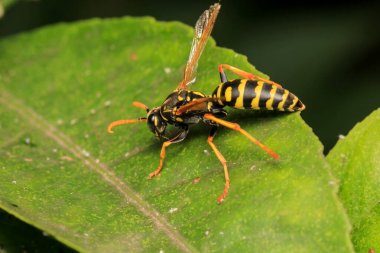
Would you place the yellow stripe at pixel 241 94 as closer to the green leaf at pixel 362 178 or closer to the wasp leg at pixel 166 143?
the wasp leg at pixel 166 143

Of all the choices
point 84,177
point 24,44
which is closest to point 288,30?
point 24,44

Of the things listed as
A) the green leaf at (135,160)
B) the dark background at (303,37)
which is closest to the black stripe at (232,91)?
the green leaf at (135,160)

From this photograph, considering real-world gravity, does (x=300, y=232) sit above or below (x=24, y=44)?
above

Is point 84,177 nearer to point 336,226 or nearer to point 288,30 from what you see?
point 336,226

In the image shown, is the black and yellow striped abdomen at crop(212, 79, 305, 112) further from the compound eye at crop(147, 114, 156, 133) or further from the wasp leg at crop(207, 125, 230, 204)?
the compound eye at crop(147, 114, 156, 133)

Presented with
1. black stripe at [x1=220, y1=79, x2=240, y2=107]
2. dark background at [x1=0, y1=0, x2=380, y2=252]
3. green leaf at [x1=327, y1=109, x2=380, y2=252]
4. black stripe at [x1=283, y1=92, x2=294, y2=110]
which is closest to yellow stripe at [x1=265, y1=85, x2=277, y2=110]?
black stripe at [x1=283, y1=92, x2=294, y2=110]
